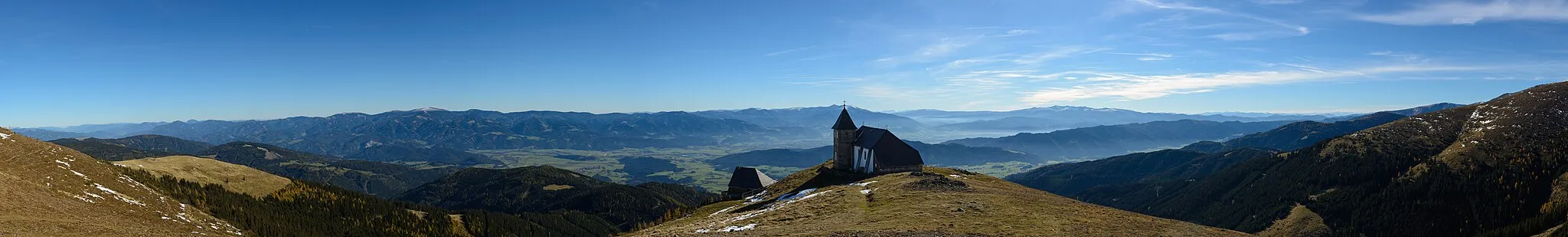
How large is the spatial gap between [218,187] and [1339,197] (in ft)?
662

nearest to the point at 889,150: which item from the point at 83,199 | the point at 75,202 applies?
the point at 75,202

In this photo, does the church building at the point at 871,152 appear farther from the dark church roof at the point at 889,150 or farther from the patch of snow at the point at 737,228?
the patch of snow at the point at 737,228

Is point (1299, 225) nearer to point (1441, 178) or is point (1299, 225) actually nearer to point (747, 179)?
point (1441, 178)

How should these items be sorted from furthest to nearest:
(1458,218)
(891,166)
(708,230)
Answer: (1458,218) → (891,166) → (708,230)

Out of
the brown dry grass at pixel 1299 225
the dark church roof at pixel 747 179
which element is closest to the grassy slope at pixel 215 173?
the dark church roof at pixel 747 179

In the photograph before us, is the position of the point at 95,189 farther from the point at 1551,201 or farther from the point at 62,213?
the point at 1551,201

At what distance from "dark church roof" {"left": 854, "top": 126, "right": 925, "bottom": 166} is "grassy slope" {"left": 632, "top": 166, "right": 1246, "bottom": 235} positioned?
48.2 feet

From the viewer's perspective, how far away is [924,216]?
4222 cm

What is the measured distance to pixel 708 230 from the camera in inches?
1718

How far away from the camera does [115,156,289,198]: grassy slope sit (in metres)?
87.7

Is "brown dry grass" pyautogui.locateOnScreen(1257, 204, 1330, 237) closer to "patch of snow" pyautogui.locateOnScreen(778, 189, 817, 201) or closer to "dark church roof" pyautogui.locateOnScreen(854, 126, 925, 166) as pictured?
"dark church roof" pyautogui.locateOnScreen(854, 126, 925, 166)

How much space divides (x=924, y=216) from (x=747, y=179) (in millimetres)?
47837

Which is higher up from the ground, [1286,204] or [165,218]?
[165,218]

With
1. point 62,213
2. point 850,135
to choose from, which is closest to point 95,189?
point 62,213
